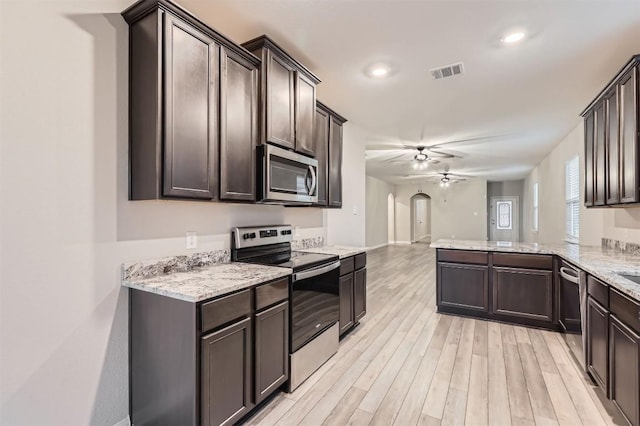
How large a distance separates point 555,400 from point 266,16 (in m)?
3.35

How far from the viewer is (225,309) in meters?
1.68

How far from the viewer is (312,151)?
9.62 feet

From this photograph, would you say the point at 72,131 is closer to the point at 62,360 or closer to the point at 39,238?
the point at 39,238

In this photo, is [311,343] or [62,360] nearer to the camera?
[62,360]

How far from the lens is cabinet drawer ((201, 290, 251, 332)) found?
158 cm

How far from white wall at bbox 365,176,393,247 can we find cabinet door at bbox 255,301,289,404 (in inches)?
314

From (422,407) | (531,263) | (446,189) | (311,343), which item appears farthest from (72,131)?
(446,189)

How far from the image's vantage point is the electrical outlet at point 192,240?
221cm

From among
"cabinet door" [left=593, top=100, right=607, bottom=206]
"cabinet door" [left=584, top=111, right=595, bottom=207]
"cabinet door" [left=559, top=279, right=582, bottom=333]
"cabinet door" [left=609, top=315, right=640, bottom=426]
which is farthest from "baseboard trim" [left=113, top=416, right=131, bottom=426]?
"cabinet door" [left=584, top=111, right=595, bottom=207]

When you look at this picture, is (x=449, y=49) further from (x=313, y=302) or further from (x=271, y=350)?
(x=271, y=350)

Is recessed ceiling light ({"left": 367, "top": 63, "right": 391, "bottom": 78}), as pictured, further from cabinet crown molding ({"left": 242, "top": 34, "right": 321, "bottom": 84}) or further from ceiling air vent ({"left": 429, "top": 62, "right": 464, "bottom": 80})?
cabinet crown molding ({"left": 242, "top": 34, "right": 321, "bottom": 84})

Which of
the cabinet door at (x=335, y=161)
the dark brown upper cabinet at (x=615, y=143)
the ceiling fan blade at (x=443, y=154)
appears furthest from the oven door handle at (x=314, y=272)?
the ceiling fan blade at (x=443, y=154)

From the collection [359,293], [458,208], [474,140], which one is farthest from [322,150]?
[458,208]

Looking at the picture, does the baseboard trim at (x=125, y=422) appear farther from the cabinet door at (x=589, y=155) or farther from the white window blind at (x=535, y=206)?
the white window blind at (x=535, y=206)
